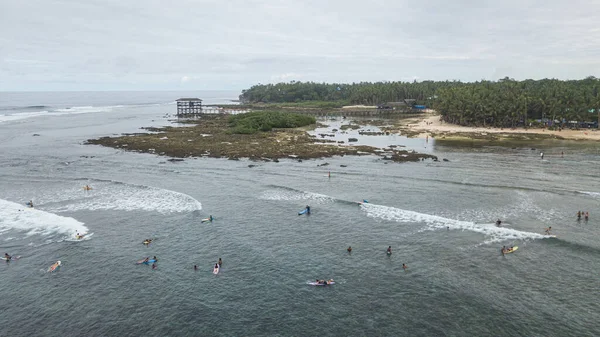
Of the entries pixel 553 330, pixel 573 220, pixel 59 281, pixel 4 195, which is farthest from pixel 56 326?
pixel 573 220

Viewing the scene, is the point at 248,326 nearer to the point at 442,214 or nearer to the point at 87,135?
the point at 442,214

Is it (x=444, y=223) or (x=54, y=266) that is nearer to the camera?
(x=54, y=266)

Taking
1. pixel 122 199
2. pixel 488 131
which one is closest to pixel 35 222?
pixel 122 199

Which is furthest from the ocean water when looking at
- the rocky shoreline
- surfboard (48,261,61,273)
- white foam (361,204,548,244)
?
the rocky shoreline

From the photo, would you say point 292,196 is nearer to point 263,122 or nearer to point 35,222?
point 35,222

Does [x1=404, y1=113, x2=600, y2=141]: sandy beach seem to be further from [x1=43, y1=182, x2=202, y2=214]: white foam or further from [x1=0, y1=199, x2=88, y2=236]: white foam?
[x1=0, y1=199, x2=88, y2=236]: white foam
